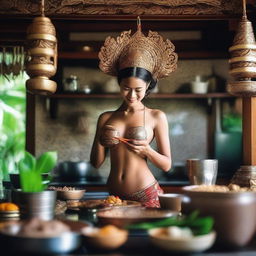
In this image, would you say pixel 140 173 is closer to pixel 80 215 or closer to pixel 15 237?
pixel 80 215

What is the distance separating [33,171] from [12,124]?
345 cm

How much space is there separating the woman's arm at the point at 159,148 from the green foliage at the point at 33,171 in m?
0.83

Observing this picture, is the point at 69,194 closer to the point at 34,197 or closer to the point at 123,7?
the point at 34,197

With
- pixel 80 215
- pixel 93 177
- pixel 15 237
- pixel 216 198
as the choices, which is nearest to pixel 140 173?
pixel 80 215

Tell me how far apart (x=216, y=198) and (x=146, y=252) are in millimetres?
281

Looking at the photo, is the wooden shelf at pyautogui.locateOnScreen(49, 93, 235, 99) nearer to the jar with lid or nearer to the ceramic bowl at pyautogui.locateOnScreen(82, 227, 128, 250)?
the jar with lid

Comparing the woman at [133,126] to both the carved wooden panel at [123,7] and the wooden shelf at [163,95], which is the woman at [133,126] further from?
the wooden shelf at [163,95]

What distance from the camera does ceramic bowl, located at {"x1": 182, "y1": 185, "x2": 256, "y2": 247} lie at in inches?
50.3

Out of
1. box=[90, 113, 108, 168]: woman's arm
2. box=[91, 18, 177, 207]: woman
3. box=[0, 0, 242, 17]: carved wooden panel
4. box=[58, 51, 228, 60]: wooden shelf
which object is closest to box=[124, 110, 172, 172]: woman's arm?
box=[91, 18, 177, 207]: woman

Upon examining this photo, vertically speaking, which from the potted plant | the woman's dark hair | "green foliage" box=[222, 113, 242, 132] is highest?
the woman's dark hair

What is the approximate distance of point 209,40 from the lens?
4.68 metres

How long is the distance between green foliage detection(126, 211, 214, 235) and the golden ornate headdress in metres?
1.27

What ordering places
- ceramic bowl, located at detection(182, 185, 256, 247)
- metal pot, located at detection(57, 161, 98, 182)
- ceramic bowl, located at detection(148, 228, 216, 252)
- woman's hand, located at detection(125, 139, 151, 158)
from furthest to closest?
metal pot, located at detection(57, 161, 98, 182)
woman's hand, located at detection(125, 139, 151, 158)
ceramic bowl, located at detection(182, 185, 256, 247)
ceramic bowl, located at detection(148, 228, 216, 252)

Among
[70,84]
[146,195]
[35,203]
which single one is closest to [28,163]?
[35,203]
